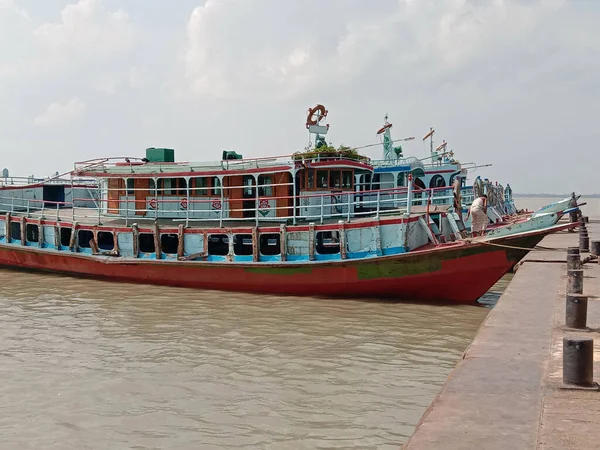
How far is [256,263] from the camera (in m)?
17.0

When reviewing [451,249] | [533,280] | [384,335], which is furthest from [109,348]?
[533,280]

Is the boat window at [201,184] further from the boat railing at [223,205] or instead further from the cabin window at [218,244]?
the cabin window at [218,244]

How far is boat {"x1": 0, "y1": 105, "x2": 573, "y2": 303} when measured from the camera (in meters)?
15.3

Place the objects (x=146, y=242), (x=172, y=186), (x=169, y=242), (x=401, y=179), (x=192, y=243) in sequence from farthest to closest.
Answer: (x=401, y=179)
(x=172, y=186)
(x=169, y=242)
(x=146, y=242)
(x=192, y=243)

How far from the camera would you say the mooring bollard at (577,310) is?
8.80m

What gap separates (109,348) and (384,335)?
5465 mm

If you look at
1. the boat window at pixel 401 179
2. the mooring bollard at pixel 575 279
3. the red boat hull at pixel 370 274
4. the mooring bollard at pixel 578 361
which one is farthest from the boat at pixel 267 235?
the mooring bollard at pixel 578 361

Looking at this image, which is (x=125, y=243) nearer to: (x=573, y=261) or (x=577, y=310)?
(x=573, y=261)

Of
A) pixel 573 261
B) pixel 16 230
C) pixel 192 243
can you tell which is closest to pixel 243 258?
pixel 192 243

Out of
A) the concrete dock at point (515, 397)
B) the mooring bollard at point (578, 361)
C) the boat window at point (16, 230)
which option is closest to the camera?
the concrete dock at point (515, 397)

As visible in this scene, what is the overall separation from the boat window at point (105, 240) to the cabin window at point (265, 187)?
593 centimetres

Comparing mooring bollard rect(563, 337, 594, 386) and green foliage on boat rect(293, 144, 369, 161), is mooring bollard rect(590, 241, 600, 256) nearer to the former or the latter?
green foliage on boat rect(293, 144, 369, 161)

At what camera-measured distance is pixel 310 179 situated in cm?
1883

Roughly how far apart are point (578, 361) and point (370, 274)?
381 inches
